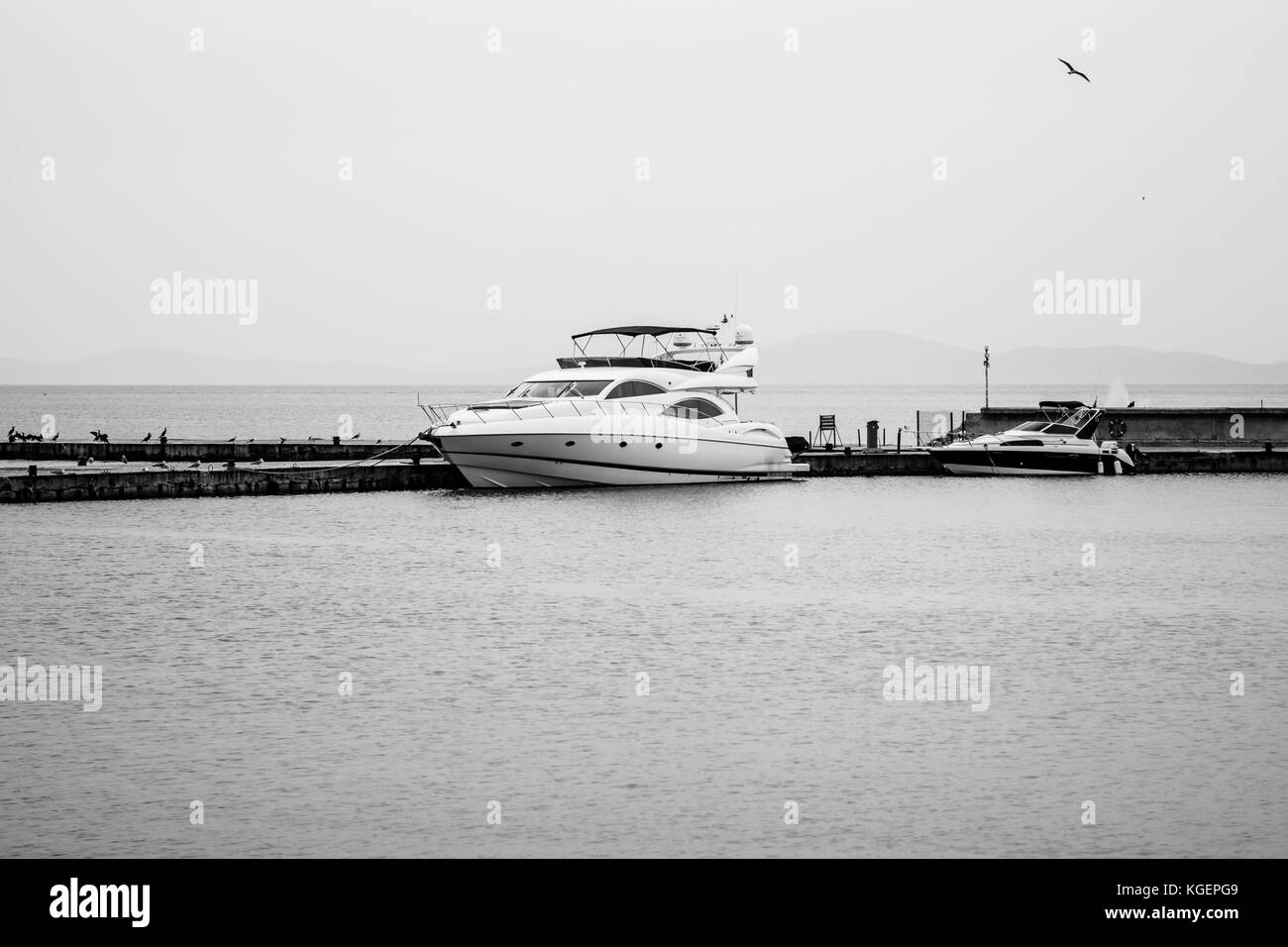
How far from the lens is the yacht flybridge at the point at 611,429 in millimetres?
43906

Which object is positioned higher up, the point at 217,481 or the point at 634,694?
the point at 217,481

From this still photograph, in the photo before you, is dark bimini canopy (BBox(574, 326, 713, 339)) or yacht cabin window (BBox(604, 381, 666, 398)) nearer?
yacht cabin window (BBox(604, 381, 666, 398))

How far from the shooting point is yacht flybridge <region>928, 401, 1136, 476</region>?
173ft

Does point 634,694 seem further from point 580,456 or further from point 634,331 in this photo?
point 634,331

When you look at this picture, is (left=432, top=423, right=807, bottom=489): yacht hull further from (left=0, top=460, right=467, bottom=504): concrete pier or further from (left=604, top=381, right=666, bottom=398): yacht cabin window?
(left=0, top=460, right=467, bottom=504): concrete pier

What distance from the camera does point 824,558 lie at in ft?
111

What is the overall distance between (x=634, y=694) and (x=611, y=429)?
25.8 meters

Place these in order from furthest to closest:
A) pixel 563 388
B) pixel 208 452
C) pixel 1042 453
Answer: pixel 208 452 < pixel 1042 453 < pixel 563 388

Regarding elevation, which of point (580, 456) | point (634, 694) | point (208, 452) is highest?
point (208, 452)

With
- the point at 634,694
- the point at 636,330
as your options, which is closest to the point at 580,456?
the point at 636,330

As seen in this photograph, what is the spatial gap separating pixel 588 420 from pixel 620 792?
3015cm

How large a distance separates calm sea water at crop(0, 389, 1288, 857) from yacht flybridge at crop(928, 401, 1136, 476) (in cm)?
1439

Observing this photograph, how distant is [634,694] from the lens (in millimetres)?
18859

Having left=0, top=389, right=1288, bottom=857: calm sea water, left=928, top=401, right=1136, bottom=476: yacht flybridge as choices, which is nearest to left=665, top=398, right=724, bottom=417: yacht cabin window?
left=0, top=389, right=1288, bottom=857: calm sea water
